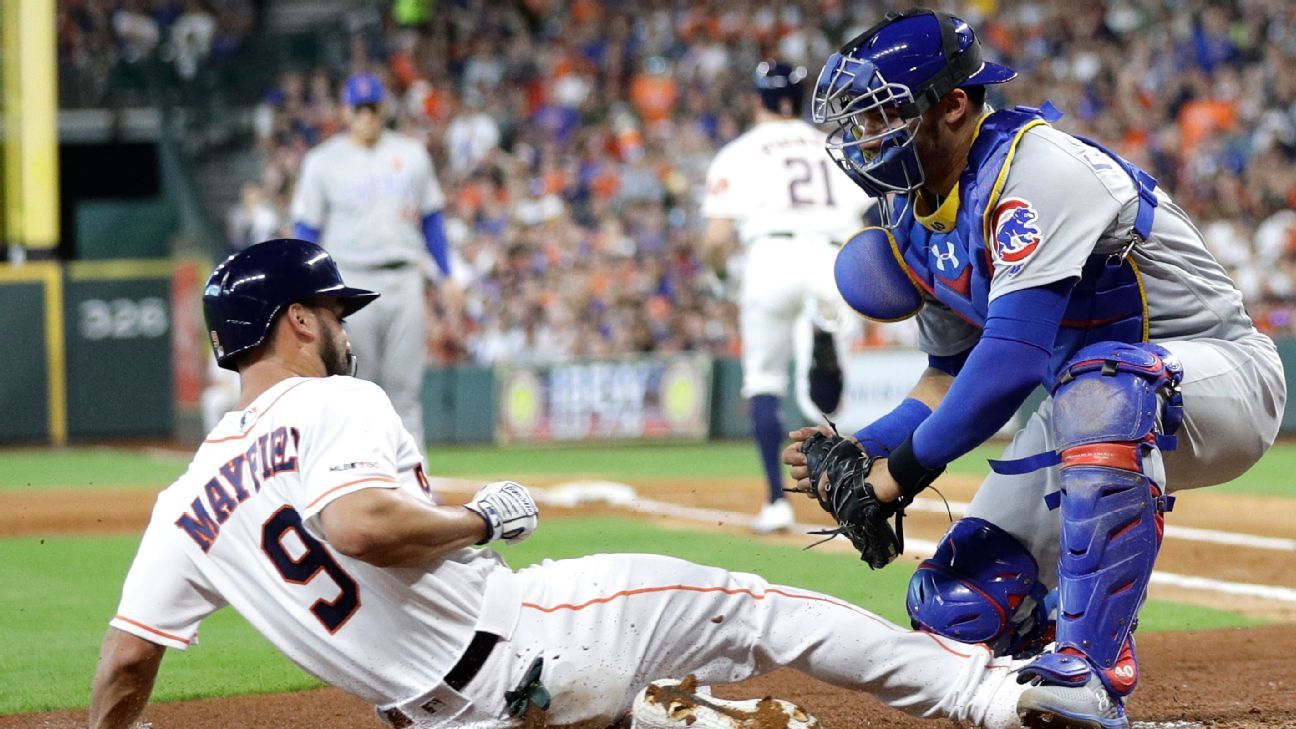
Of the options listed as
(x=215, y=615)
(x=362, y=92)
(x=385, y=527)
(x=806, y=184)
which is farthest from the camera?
(x=362, y=92)

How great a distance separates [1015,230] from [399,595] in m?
1.59

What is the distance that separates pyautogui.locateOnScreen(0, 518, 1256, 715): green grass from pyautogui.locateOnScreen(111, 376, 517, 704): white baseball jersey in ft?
4.47

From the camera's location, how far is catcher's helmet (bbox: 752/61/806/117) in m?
8.40

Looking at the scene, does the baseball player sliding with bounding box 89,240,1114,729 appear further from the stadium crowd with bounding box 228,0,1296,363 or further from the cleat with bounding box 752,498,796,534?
the stadium crowd with bounding box 228,0,1296,363

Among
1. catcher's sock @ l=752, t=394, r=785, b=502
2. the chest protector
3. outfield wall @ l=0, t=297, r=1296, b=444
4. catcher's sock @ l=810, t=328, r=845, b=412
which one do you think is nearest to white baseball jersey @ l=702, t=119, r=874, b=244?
catcher's sock @ l=810, t=328, r=845, b=412

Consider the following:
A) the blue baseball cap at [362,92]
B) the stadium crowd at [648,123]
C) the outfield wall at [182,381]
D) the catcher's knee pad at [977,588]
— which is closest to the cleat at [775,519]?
the blue baseball cap at [362,92]

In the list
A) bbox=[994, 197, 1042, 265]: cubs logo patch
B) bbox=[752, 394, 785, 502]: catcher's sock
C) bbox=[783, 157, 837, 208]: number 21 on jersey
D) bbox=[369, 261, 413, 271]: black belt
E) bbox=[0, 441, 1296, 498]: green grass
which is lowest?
bbox=[0, 441, 1296, 498]: green grass

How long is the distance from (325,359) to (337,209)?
17.7 ft

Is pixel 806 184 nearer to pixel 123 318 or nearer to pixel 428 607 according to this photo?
pixel 428 607

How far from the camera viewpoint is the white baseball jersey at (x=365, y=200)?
8734 millimetres

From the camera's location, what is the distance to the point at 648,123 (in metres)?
19.5

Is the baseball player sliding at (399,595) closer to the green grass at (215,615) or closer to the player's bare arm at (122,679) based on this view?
the player's bare arm at (122,679)

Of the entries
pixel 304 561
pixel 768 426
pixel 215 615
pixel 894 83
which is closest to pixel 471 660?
pixel 304 561

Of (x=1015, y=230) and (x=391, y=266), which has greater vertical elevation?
(x=1015, y=230)
